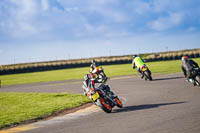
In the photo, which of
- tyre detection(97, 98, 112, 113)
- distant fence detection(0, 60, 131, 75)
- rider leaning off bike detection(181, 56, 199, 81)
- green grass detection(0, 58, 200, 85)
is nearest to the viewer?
tyre detection(97, 98, 112, 113)

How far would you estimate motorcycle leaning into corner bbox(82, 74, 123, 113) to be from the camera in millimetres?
9141

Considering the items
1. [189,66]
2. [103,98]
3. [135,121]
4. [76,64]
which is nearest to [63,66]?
[76,64]

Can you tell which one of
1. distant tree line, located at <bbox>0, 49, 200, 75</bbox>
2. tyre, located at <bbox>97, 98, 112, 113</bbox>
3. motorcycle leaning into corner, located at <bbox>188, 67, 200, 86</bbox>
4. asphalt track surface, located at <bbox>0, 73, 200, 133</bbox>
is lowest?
asphalt track surface, located at <bbox>0, 73, 200, 133</bbox>

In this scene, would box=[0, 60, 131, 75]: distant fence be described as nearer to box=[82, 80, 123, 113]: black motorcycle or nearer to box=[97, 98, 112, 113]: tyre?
box=[82, 80, 123, 113]: black motorcycle

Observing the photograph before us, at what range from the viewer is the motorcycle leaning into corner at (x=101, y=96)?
9.14 meters

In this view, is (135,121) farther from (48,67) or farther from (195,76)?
(48,67)

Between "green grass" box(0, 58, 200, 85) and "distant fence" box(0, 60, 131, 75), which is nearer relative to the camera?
"green grass" box(0, 58, 200, 85)

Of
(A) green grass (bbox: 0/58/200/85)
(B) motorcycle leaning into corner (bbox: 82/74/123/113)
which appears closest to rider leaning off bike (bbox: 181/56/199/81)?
(B) motorcycle leaning into corner (bbox: 82/74/123/113)

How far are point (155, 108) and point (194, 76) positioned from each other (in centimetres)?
597

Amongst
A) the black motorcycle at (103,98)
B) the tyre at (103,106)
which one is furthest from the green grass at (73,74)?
the tyre at (103,106)

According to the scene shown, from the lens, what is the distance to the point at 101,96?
31.0 ft

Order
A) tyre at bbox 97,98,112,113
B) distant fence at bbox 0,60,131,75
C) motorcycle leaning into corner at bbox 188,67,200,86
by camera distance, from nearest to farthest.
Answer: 1. tyre at bbox 97,98,112,113
2. motorcycle leaning into corner at bbox 188,67,200,86
3. distant fence at bbox 0,60,131,75

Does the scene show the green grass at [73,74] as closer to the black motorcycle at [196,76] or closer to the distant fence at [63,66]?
the distant fence at [63,66]

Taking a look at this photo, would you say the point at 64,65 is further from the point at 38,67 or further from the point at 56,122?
the point at 56,122
